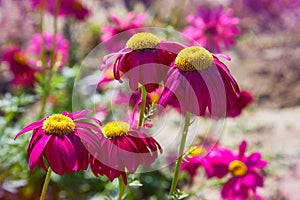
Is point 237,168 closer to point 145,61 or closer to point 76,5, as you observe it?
point 145,61

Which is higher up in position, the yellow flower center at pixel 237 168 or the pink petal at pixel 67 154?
the pink petal at pixel 67 154

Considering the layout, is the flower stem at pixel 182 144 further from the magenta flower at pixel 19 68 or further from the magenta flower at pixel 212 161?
the magenta flower at pixel 19 68

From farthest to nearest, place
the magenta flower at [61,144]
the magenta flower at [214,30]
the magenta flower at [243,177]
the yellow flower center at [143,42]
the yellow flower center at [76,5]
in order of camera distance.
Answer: the yellow flower center at [76,5] < the magenta flower at [214,30] < the magenta flower at [243,177] < the yellow flower center at [143,42] < the magenta flower at [61,144]

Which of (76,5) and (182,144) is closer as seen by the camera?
(182,144)

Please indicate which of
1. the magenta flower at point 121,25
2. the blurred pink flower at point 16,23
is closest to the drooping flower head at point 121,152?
the magenta flower at point 121,25

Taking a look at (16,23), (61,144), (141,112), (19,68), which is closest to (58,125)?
(61,144)

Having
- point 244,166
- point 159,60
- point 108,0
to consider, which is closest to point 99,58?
point 108,0

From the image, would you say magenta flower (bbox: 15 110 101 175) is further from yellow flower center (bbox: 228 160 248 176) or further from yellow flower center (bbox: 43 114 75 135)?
yellow flower center (bbox: 228 160 248 176)
